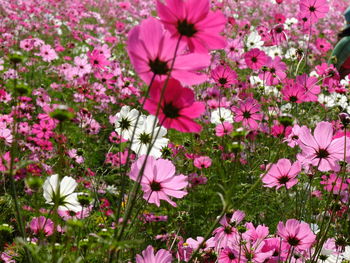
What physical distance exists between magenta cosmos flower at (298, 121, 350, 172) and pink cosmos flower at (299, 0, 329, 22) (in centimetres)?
70

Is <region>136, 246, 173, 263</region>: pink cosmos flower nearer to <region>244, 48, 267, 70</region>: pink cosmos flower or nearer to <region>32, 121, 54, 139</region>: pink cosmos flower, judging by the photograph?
<region>244, 48, 267, 70</region>: pink cosmos flower

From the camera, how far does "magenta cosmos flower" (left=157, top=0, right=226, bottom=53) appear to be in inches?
21.9

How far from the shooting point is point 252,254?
925mm

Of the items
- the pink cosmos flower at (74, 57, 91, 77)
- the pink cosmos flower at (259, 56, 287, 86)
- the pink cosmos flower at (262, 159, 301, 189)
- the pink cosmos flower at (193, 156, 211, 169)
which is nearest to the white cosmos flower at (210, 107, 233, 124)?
the pink cosmos flower at (259, 56, 287, 86)

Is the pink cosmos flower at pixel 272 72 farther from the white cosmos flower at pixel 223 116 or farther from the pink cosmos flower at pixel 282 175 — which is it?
the pink cosmos flower at pixel 282 175

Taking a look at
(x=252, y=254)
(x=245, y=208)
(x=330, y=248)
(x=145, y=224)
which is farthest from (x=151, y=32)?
(x=245, y=208)

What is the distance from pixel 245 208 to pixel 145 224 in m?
0.44

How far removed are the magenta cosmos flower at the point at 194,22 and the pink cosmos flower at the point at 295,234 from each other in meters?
0.53

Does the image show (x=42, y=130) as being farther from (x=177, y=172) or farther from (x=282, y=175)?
(x=282, y=175)

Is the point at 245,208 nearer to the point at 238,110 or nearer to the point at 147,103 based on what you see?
the point at 238,110

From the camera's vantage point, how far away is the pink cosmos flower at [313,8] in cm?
144

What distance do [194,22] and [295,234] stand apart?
0.61m

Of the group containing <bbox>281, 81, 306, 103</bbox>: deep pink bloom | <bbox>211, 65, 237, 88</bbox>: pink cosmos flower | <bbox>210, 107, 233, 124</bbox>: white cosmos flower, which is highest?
<bbox>210, 107, 233, 124</bbox>: white cosmos flower

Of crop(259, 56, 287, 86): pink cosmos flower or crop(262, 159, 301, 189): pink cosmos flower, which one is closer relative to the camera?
crop(262, 159, 301, 189): pink cosmos flower
